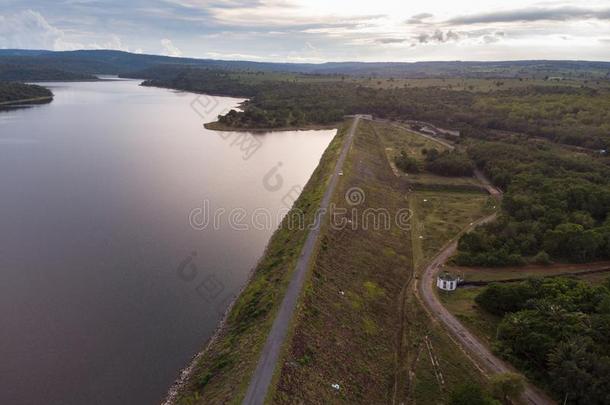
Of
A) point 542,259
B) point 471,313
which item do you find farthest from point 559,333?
point 542,259

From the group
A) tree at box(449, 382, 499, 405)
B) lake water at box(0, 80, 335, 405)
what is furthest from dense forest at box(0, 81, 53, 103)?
tree at box(449, 382, 499, 405)

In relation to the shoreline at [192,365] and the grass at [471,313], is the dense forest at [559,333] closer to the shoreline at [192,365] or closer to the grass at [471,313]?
the grass at [471,313]

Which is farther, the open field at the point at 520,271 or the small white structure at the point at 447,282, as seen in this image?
the open field at the point at 520,271

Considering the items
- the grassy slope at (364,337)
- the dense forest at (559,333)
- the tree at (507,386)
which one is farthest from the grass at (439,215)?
the tree at (507,386)

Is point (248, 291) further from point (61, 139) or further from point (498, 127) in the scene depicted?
point (498, 127)

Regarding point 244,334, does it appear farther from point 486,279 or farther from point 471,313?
point 486,279

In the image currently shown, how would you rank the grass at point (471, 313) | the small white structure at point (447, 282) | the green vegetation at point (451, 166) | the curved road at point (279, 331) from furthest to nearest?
the green vegetation at point (451, 166), the small white structure at point (447, 282), the grass at point (471, 313), the curved road at point (279, 331)
